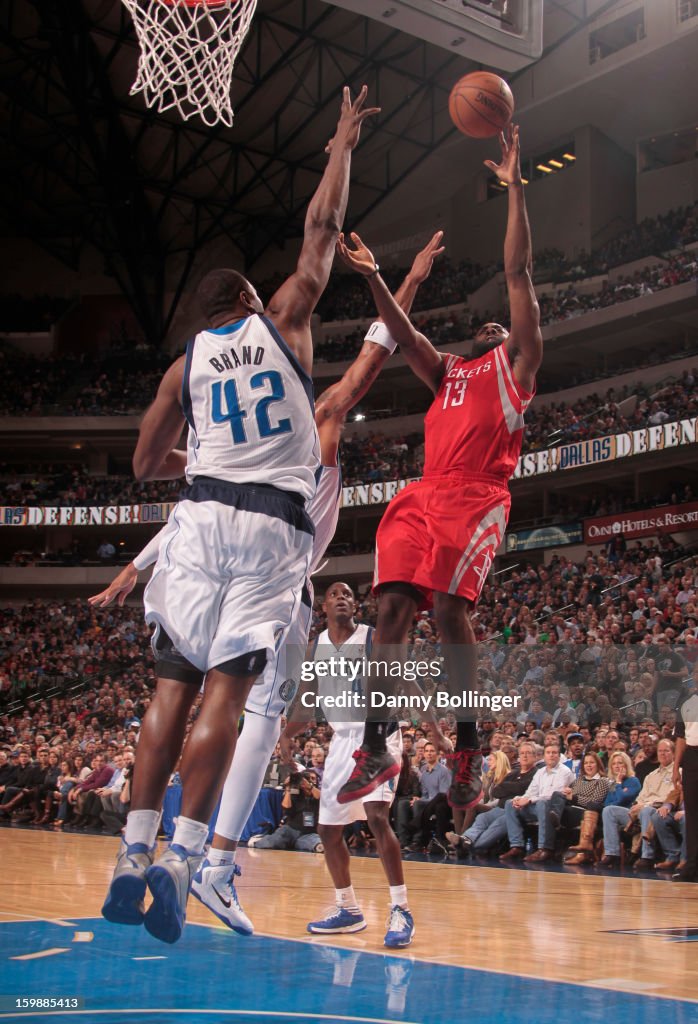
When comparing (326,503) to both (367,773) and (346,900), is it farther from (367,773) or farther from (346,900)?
(346,900)

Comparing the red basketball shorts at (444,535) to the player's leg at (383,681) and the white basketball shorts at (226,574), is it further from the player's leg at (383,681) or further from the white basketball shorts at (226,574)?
the white basketball shorts at (226,574)

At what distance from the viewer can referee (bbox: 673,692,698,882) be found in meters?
9.27

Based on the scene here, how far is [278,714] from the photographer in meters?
3.99

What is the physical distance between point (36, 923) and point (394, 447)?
25.1 m

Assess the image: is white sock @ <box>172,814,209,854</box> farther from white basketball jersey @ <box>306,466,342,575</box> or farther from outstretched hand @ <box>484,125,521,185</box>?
outstretched hand @ <box>484,125,521,185</box>

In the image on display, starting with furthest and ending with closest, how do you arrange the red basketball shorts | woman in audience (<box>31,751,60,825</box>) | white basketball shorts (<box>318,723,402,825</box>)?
woman in audience (<box>31,751,60,825</box>) < white basketball shorts (<box>318,723,402,825</box>) < the red basketball shorts


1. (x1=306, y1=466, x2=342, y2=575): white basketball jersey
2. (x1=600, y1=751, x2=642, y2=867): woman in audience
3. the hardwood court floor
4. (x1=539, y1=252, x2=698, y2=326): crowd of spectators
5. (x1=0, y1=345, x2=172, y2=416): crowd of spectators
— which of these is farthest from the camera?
(x1=0, y1=345, x2=172, y2=416): crowd of spectators

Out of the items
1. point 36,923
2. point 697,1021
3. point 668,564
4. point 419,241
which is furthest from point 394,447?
point 697,1021

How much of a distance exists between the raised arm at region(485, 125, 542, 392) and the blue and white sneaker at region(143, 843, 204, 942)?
112 inches

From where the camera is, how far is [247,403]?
3633 millimetres

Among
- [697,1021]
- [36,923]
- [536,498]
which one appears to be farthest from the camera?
[536,498]

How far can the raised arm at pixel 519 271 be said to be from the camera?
4816 millimetres

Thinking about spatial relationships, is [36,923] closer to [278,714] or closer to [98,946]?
[98,946]

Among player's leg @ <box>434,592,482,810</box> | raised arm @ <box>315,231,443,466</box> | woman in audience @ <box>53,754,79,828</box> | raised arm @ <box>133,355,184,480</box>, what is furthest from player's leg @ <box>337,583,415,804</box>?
woman in audience @ <box>53,754,79,828</box>
